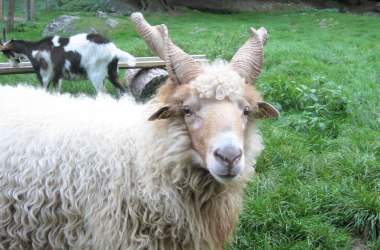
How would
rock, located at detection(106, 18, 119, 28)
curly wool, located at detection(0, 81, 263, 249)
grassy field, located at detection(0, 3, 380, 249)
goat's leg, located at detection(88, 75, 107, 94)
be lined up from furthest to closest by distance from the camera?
rock, located at detection(106, 18, 119, 28) → goat's leg, located at detection(88, 75, 107, 94) → grassy field, located at detection(0, 3, 380, 249) → curly wool, located at detection(0, 81, 263, 249)

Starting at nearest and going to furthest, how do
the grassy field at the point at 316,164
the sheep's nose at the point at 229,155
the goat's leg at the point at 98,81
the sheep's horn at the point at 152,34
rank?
the sheep's nose at the point at 229,155 → the sheep's horn at the point at 152,34 → the grassy field at the point at 316,164 → the goat's leg at the point at 98,81

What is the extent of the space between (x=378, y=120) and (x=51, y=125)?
146 inches

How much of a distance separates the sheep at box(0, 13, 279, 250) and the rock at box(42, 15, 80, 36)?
15.3 meters

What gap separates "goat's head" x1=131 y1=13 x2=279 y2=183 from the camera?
2451mm

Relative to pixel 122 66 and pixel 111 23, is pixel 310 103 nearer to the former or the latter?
pixel 122 66

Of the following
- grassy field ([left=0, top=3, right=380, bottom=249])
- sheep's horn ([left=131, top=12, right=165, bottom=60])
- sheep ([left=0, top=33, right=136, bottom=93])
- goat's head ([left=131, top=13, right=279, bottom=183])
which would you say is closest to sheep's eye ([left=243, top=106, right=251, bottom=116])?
goat's head ([left=131, top=13, right=279, bottom=183])

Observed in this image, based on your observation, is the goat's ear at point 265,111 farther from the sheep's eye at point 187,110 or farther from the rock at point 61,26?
the rock at point 61,26

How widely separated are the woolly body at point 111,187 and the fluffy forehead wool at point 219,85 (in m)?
0.02

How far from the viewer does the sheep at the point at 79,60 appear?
746 centimetres

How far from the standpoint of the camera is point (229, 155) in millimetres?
2398

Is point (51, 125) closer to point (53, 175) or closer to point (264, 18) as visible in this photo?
point (53, 175)

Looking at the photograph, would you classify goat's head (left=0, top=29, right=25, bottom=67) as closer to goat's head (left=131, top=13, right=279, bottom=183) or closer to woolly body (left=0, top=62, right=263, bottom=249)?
woolly body (left=0, top=62, right=263, bottom=249)

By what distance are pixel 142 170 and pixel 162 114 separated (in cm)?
36

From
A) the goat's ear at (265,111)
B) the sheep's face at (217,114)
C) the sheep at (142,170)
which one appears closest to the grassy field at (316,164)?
the sheep at (142,170)
